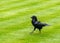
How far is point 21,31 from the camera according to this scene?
1378cm

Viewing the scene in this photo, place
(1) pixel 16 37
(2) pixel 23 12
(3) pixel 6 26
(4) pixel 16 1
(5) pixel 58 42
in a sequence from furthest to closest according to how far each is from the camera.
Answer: (4) pixel 16 1 → (2) pixel 23 12 → (3) pixel 6 26 → (1) pixel 16 37 → (5) pixel 58 42

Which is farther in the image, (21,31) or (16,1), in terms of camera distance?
(16,1)

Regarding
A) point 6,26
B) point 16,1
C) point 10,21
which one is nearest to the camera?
point 6,26

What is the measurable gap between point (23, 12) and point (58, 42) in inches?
379

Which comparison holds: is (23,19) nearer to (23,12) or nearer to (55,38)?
(23,12)

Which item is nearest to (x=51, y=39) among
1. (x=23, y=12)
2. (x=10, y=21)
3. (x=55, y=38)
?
(x=55, y=38)

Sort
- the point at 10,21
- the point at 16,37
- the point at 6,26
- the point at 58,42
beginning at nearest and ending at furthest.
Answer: the point at 58,42
the point at 16,37
the point at 6,26
the point at 10,21

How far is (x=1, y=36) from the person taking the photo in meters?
12.8

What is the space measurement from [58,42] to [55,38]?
0.71 meters

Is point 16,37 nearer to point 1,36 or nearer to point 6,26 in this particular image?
point 1,36

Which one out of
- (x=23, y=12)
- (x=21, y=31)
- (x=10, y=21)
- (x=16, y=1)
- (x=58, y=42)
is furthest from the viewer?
(x=16, y=1)

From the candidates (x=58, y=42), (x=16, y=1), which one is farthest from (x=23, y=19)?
(x=16, y=1)

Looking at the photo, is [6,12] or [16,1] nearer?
[6,12]

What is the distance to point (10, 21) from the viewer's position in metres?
17.0
